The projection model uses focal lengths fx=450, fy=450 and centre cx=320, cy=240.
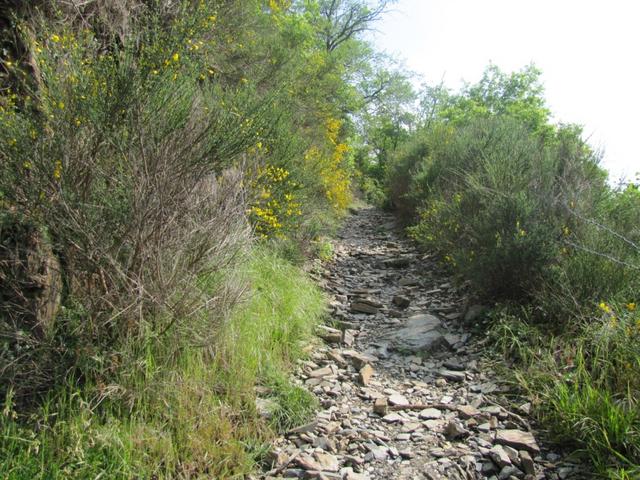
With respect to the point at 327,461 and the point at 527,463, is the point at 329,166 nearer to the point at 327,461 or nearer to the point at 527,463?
the point at 327,461

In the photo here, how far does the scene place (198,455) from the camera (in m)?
2.80

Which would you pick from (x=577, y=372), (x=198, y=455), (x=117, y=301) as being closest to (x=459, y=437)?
(x=577, y=372)

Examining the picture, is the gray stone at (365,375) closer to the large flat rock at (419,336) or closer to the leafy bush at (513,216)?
the large flat rock at (419,336)

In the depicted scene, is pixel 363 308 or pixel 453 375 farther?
→ pixel 363 308

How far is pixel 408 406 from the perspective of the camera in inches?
154

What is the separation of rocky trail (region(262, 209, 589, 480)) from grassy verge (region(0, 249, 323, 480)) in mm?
A: 322

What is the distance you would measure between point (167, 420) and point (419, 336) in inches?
126

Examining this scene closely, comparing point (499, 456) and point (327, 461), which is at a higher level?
point (499, 456)

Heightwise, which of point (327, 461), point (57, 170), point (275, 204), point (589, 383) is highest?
point (57, 170)

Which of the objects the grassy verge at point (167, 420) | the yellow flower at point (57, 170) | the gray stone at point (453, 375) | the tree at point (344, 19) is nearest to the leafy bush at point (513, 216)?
the gray stone at point (453, 375)

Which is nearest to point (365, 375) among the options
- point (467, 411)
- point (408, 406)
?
point (408, 406)

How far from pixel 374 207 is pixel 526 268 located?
47.6 ft

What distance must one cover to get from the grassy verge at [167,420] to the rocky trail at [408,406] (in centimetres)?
32

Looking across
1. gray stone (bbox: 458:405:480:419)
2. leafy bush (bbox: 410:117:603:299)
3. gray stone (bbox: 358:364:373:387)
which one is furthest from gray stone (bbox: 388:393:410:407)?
leafy bush (bbox: 410:117:603:299)
